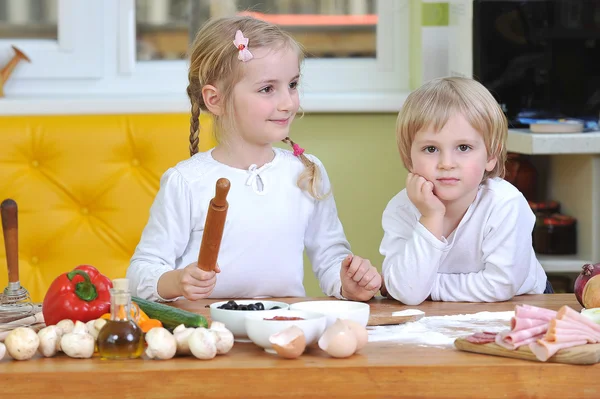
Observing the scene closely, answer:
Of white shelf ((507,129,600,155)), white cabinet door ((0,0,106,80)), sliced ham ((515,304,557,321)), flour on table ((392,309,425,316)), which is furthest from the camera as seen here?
white cabinet door ((0,0,106,80))

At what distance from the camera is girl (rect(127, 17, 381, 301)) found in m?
1.94

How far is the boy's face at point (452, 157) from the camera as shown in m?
1.71

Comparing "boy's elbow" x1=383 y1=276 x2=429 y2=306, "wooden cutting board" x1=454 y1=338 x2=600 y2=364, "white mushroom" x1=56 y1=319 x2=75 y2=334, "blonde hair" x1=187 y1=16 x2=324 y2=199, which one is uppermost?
"blonde hair" x1=187 y1=16 x2=324 y2=199

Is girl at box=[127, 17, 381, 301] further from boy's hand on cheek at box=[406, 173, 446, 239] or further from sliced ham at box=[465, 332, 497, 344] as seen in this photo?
sliced ham at box=[465, 332, 497, 344]

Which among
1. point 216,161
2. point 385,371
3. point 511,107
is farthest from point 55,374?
point 511,107

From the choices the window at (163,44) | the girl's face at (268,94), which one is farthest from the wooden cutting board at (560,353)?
the window at (163,44)

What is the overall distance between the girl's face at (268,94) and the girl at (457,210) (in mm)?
259

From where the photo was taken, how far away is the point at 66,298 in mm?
1379

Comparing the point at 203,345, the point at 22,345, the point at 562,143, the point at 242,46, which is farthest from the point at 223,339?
the point at 562,143

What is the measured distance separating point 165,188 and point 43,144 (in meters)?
0.66

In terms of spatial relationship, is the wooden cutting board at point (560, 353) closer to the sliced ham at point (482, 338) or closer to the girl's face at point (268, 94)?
the sliced ham at point (482, 338)

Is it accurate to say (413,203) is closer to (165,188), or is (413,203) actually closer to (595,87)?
(165,188)

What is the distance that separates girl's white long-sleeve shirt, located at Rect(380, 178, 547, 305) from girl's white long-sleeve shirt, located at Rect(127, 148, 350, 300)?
0.21 meters

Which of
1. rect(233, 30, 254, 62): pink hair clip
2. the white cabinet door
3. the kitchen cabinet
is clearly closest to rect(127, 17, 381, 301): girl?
rect(233, 30, 254, 62): pink hair clip
